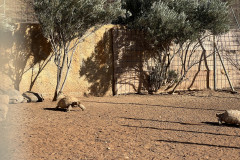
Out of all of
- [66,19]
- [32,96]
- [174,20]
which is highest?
[174,20]

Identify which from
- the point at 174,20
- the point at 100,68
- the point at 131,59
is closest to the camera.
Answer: the point at 174,20

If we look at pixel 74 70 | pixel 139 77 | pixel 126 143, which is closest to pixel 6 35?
pixel 74 70

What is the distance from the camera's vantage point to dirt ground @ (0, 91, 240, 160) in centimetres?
462

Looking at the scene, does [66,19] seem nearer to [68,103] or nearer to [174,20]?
[68,103]

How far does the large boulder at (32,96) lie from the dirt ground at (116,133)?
1.57ft

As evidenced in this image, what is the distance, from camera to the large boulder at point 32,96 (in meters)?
9.34

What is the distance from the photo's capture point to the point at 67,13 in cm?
908

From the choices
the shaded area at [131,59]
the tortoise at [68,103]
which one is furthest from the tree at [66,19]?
the tortoise at [68,103]

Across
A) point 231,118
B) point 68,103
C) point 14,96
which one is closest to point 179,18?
point 231,118

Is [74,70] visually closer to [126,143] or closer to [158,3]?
[158,3]

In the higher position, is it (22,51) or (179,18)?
(179,18)

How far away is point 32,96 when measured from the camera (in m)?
9.45

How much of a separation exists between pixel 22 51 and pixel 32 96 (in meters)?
1.47

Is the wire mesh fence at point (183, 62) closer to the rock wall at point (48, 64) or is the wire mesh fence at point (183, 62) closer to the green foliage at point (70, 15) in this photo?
the rock wall at point (48, 64)
